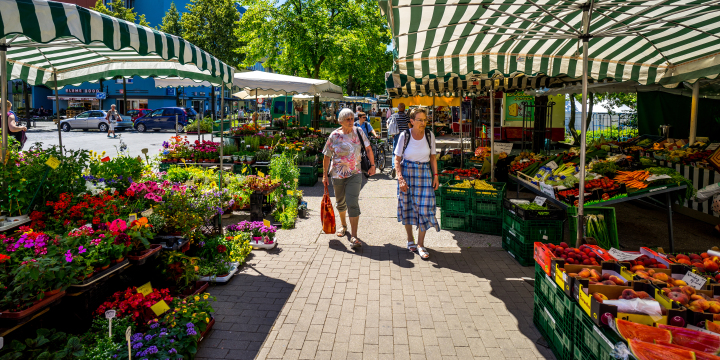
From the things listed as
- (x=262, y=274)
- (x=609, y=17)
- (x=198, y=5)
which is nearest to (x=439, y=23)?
(x=609, y=17)

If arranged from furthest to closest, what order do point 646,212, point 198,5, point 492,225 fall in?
point 198,5, point 646,212, point 492,225

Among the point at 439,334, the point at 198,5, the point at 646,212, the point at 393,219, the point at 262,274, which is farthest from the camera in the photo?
the point at 198,5

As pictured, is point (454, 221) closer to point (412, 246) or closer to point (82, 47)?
point (412, 246)

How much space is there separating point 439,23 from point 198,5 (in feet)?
122

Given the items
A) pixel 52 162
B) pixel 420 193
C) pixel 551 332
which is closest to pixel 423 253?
pixel 420 193

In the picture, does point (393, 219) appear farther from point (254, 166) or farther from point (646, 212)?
point (646, 212)

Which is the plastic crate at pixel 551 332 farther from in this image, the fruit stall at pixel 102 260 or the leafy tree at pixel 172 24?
the leafy tree at pixel 172 24

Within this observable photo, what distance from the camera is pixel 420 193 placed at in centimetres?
588

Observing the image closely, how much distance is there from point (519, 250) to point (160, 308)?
4258mm

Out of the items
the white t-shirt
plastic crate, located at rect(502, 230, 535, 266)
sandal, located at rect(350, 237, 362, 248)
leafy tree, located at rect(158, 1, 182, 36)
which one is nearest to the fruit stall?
sandal, located at rect(350, 237, 362, 248)

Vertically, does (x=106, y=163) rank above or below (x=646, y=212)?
above

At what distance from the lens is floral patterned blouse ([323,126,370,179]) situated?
6215mm

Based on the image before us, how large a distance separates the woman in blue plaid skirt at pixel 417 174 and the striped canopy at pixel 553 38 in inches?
43.3

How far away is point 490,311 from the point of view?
4.37 meters
